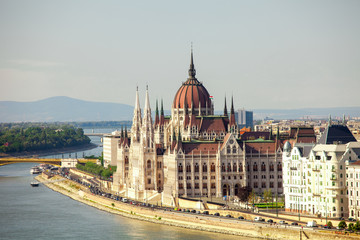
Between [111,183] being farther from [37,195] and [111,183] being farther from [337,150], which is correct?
[337,150]

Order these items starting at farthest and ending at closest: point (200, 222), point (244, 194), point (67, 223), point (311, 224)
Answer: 1. point (67, 223)
2. point (244, 194)
3. point (200, 222)
4. point (311, 224)

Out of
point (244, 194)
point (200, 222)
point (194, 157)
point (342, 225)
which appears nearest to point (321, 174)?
point (342, 225)

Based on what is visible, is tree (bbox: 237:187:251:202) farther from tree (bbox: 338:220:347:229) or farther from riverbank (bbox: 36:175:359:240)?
tree (bbox: 338:220:347:229)

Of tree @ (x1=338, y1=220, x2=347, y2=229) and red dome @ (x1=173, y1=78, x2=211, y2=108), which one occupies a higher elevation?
red dome @ (x1=173, y1=78, x2=211, y2=108)

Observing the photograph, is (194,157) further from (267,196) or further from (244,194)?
(267,196)

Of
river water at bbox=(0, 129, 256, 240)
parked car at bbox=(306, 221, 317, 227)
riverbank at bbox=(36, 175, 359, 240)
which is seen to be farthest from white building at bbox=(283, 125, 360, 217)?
river water at bbox=(0, 129, 256, 240)

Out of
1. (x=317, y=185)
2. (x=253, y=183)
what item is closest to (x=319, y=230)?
(x=317, y=185)
